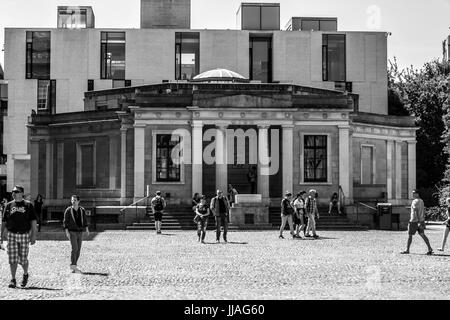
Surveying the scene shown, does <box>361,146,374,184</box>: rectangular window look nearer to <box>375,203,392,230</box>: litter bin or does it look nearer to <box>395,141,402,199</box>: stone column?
<box>395,141,402,199</box>: stone column

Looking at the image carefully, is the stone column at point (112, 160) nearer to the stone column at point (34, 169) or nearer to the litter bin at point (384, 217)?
the stone column at point (34, 169)

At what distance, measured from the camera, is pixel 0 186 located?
85.9 metres

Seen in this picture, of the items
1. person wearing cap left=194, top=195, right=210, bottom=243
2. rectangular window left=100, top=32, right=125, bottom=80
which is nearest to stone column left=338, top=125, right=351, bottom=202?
person wearing cap left=194, top=195, right=210, bottom=243

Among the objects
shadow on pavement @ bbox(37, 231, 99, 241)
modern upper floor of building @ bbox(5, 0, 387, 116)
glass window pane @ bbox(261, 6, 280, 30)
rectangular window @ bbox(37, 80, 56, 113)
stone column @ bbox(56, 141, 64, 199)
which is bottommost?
shadow on pavement @ bbox(37, 231, 99, 241)

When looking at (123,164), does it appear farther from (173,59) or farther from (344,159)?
(173,59)

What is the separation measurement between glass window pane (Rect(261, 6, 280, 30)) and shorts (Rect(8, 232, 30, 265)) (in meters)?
54.6

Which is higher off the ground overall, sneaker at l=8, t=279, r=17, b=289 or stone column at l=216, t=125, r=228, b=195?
stone column at l=216, t=125, r=228, b=195

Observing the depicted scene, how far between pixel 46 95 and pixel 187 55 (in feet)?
37.9

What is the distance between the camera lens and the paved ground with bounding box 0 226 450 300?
45.5 feet

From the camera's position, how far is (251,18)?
224ft

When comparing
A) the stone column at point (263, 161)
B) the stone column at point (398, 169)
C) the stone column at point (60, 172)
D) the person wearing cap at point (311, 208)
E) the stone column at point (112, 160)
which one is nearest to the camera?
the person wearing cap at point (311, 208)

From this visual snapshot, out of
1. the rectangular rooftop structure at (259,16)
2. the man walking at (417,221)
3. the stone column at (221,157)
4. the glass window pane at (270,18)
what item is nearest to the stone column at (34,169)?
the stone column at (221,157)

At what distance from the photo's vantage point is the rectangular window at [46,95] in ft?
213
